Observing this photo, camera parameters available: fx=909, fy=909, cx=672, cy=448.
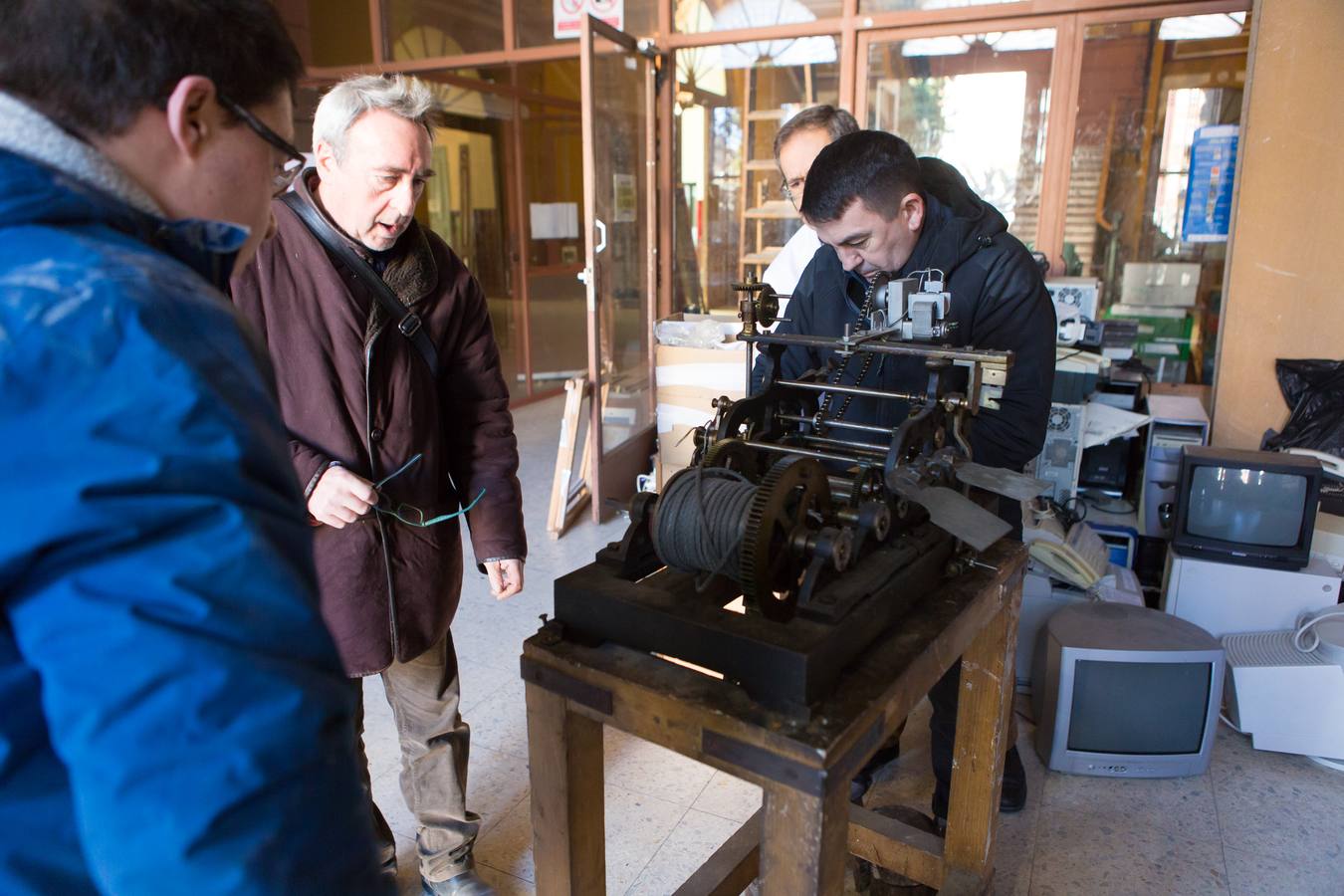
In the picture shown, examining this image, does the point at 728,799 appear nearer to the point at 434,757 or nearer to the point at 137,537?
the point at 434,757

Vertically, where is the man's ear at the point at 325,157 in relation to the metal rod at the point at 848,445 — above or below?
above

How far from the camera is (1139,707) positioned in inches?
92.8

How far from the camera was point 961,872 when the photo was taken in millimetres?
1736

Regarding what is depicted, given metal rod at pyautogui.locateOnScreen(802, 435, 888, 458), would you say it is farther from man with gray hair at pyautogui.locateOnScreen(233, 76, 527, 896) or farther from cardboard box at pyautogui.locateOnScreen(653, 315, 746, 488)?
cardboard box at pyautogui.locateOnScreen(653, 315, 746, 488)

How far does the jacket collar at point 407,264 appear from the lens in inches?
64.2

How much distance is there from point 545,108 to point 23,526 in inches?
276

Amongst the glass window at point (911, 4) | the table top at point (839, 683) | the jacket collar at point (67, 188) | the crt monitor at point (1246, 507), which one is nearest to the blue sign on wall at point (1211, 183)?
the glass window at point (911, 4)

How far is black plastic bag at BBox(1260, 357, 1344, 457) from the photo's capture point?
3.29 m

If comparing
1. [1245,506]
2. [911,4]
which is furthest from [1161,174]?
[1245,506]

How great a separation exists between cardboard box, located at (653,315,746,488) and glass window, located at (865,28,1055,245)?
1339mm

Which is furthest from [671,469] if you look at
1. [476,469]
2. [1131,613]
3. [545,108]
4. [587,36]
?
[545,108]

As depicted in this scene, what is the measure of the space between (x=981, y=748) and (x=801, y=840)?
2.43 feet

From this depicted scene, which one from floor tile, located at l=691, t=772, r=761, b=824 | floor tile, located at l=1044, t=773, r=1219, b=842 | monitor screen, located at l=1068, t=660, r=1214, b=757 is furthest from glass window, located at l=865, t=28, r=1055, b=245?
floor tile, located at l=691, t=772, r=761, b=824

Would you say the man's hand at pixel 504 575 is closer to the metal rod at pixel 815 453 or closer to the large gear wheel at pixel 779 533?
the metal rod at pixel 815 453
